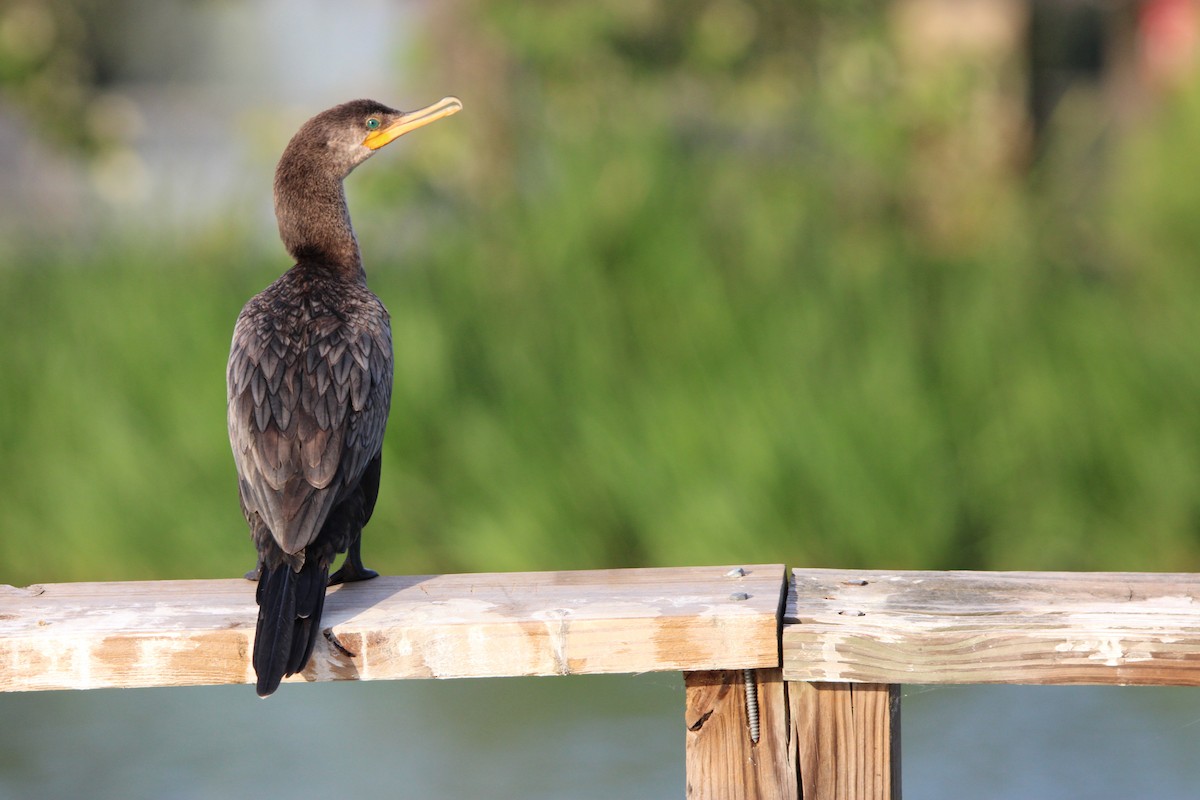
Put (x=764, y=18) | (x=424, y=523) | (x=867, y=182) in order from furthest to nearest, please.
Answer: (x=764, y=18) < (x=867, y=182) < (x=424, y=523)

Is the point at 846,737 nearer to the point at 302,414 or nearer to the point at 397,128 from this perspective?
the point at 302,414

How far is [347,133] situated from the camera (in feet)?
11.1

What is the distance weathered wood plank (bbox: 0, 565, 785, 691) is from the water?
2.61m

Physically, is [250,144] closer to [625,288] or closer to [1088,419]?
[625,288]

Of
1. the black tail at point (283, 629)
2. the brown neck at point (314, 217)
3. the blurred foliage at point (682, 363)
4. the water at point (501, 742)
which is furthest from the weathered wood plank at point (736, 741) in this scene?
the blurred foliage at point (682, 363)

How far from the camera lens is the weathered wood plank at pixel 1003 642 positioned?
196 cm

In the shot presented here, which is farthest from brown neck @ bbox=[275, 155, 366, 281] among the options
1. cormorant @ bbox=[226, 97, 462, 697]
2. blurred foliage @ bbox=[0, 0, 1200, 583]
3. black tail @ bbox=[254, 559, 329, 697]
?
blurred foliage @ bbox=[0, 0, 1200, 583]

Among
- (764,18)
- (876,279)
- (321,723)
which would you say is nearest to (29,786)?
(321,723)

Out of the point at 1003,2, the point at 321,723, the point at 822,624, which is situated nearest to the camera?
the point at 822,624

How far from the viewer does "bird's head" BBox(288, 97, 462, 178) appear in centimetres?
337

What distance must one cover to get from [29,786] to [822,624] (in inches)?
145

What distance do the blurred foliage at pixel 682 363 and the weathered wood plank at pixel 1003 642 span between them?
3215mm

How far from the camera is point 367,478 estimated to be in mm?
2744

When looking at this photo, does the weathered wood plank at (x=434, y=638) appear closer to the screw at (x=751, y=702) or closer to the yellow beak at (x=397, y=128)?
the screw at (x=751, y=702)
